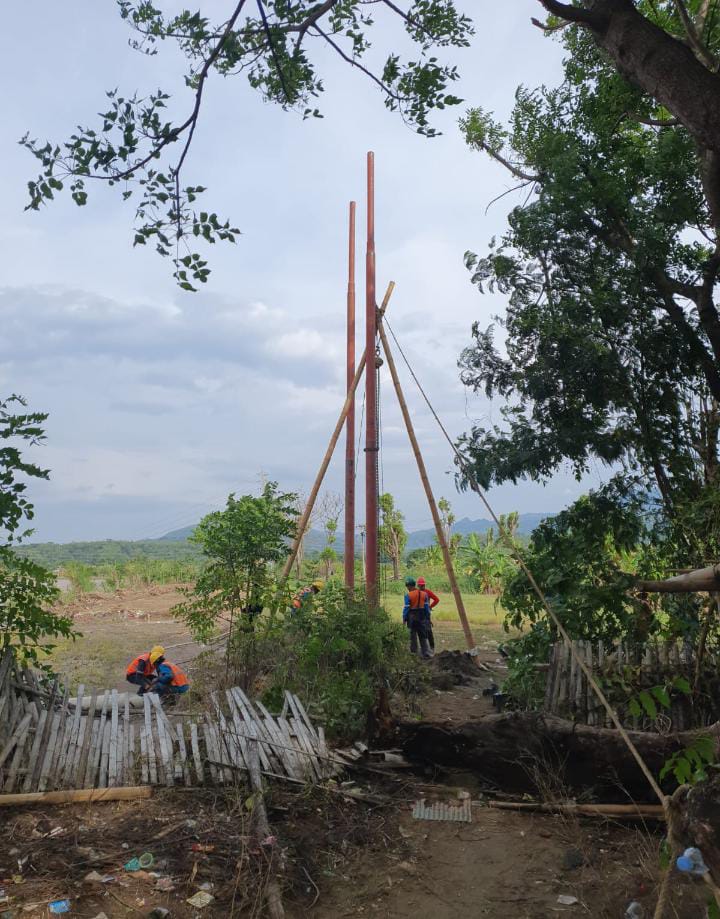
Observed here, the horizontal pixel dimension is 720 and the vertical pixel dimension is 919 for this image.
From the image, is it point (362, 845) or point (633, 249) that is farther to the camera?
point (633, 249)

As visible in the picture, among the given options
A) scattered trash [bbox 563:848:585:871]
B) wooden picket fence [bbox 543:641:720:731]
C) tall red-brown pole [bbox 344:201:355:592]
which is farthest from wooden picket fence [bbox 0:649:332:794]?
tall red-brown pole [bbox 344:201:355:592]

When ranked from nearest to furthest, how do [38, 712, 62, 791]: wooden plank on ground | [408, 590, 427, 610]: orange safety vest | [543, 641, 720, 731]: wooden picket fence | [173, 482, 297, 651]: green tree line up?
1. [38, 712, 62, 791]: wooden plank on ground
2. [543, 641, 720, 731]: wooden picket fence
3. [173, 482, 297, 651]: green tree
4. [408, 590, 427, 610]: orange safety vest

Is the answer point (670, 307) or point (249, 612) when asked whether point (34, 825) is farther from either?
point (670, 307)

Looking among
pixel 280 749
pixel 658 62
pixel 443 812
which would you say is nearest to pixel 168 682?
pixel 280 749

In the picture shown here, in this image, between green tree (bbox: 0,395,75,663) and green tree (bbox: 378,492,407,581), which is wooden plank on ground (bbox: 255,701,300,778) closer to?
green tree (bbox: 0,395,75,663)

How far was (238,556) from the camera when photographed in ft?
27.3

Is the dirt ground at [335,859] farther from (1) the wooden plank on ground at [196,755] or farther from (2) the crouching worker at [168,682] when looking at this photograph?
(2) the crouching worker at [168,682]

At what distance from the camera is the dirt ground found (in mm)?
3975

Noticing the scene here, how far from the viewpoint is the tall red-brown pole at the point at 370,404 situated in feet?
37.2

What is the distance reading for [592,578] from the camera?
24.0 feet

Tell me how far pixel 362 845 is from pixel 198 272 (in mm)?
4032

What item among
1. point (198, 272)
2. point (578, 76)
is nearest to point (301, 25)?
point (198, 272)

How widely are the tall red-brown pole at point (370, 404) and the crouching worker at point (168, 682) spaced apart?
3145mm

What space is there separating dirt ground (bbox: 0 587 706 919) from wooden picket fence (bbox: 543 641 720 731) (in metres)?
1.20
